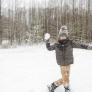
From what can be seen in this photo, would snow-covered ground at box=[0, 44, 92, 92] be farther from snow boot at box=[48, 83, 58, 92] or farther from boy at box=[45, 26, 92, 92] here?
boy at box=[45, 26, 92, 92]

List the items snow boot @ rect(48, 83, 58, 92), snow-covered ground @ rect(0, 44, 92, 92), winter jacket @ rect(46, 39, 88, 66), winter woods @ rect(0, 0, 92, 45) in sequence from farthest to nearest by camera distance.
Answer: winter woods @ rect(0, 0, 92, 45) → snow-covered ground @ rect(0, 44, 92, 92) → snow boot @ rect(48, 83, 58, 92) → winter jacket @ rect(46, 39, 88, 66)

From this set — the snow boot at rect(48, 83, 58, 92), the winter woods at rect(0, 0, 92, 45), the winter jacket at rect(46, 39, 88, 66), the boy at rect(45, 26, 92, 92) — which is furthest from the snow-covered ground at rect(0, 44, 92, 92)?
the winter woods at rect(0, 0, 92, 45)

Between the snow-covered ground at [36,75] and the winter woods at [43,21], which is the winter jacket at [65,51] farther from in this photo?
the winter woods at [43,21]

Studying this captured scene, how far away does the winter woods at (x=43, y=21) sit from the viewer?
39.9m

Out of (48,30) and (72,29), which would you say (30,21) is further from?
(72,29)

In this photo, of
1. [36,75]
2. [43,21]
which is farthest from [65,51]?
[43,21]

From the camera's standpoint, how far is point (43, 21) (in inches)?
1999

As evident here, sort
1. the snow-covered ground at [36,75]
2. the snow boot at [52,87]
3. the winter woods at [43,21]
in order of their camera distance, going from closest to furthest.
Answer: the snow boot at [52,87]
the snow-covered ground at [36,75]
the winter woods at [43,21]

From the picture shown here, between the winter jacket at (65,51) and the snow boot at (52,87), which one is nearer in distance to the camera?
the winter jacket at (65,51)

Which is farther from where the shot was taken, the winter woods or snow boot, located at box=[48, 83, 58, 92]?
the winter woods

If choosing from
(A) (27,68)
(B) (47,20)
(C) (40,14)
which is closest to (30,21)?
(C) (40,14)

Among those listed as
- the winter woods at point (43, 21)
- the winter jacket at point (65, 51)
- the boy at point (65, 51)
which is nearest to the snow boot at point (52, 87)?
the boy at point (65, 51)

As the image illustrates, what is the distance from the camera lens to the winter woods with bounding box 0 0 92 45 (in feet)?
131

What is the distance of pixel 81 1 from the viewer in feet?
172
